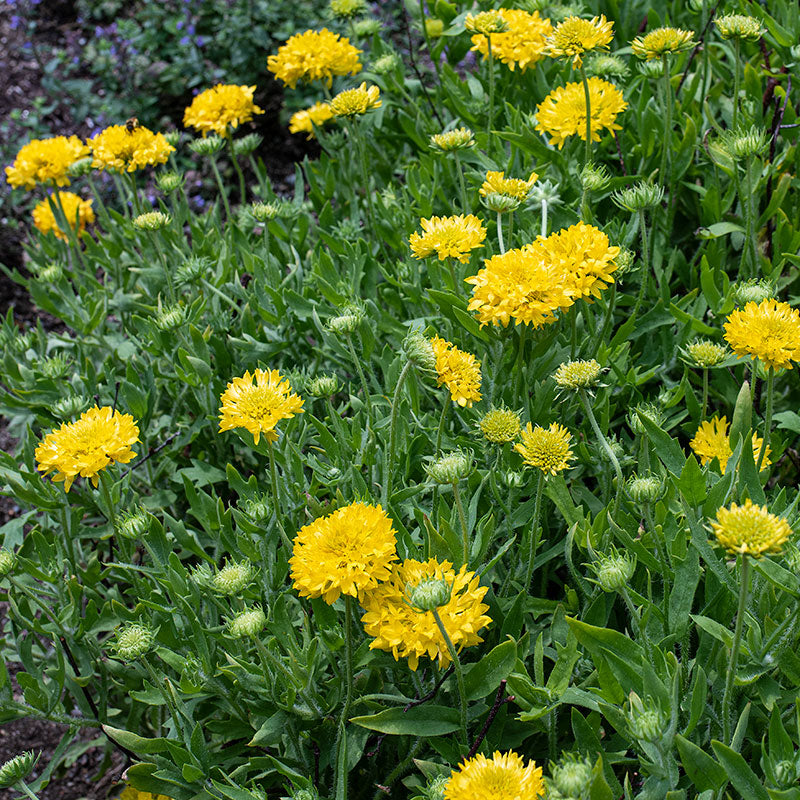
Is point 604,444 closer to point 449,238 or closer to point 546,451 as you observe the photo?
point 546,451

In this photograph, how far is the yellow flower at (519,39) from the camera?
2.75 metres

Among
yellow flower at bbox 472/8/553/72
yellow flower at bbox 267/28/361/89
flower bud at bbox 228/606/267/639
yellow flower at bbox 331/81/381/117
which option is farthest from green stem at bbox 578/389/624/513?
yellow flower at bbox 267/28/361/89

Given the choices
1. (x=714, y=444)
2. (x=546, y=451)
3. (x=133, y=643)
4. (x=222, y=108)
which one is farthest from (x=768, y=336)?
(x=222, y=108)

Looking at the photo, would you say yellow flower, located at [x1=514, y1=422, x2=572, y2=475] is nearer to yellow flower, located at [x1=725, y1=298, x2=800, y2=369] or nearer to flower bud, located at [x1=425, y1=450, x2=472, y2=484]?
flower bud, located at [x1=425, y1=450, x2=472, y2=484]

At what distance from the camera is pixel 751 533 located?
1.33m

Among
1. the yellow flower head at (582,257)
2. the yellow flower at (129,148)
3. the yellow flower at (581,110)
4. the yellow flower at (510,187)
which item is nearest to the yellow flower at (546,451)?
the yellow flower head at (582,257)

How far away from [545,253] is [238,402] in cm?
77

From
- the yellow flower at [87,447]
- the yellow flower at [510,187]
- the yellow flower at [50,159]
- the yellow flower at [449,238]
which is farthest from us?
the yellow flower at [50,159]

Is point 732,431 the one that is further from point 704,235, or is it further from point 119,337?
point 119,337

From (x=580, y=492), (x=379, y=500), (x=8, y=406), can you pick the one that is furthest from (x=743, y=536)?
(x=8, y=406)

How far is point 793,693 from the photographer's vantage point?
5.33ft

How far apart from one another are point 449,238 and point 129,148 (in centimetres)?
150

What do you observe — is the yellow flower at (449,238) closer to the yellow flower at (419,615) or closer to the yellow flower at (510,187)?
the yellow flower at (510,187)

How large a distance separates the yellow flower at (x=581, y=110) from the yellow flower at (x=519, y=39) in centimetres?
34
